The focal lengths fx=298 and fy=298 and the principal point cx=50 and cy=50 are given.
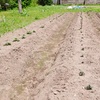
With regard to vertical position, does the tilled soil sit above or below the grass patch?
above

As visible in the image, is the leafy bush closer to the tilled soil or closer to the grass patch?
the grass patch

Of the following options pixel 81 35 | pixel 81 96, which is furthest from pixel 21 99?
pixel 81 35

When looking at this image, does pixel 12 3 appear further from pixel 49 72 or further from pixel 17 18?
pixel 49 72

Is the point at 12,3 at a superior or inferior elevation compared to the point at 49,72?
inferior

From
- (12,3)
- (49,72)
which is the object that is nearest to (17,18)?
(12,3)

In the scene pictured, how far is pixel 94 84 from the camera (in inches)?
327

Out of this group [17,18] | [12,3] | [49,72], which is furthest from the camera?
[12,3]

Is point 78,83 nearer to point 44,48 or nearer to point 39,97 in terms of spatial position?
point 39,97

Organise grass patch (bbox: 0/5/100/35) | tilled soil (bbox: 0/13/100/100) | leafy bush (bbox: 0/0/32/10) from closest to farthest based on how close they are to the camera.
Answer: tilled soil (bbox: 0/13/100/100), grass patch (bbox: 0/5/100/35), leafy bush (bbox: 0/0/32/10)

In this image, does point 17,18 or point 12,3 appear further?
point 12,3

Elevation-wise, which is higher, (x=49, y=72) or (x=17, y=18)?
(x=49, y=72)

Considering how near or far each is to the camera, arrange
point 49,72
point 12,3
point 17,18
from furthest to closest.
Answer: point 12,3, point 17,18, point 49,72

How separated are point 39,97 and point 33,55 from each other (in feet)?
15.9

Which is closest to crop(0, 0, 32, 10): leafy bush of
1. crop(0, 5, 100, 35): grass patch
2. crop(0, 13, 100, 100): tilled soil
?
crop(0, 5, 100, 35): grass patch
